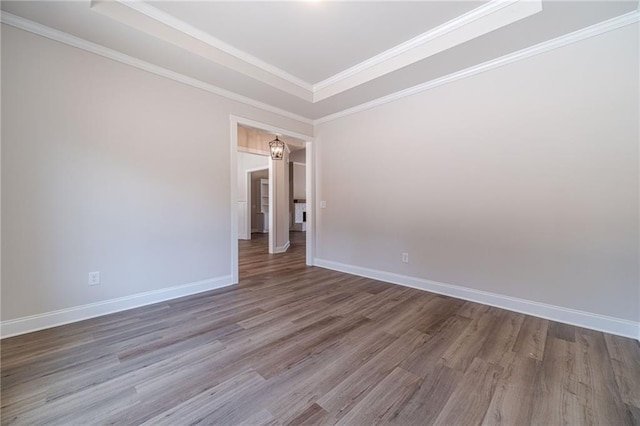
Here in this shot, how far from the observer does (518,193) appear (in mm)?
2521

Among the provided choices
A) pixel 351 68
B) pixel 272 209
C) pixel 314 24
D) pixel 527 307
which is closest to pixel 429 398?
pixel 527 307

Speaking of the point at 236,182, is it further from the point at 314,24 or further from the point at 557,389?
the point at 557,389

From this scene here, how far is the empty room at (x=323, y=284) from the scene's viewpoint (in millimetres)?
1487

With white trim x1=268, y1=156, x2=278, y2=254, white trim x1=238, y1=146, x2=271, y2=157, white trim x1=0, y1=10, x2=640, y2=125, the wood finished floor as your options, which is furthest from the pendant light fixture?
the wood finished floor

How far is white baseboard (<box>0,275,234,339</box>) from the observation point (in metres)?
2.05

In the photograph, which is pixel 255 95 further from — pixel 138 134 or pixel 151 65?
pixel 138 134

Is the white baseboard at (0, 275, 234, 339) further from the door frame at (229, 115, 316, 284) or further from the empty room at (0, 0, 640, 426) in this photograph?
the door frame at (229, 115, 316, 284)

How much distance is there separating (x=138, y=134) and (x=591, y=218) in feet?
14.2

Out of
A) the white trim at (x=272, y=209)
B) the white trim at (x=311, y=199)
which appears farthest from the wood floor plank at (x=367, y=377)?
the white trim at (x=272, y=209)

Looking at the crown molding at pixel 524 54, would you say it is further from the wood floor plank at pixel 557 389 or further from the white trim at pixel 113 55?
the wood floor plank at pixel 557 389

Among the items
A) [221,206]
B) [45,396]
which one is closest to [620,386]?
[45,396]

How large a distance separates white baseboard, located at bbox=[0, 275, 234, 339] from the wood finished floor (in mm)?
97

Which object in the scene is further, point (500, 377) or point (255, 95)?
point (255, 95)

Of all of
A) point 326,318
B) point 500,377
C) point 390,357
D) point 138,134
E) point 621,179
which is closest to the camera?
point 500,377
